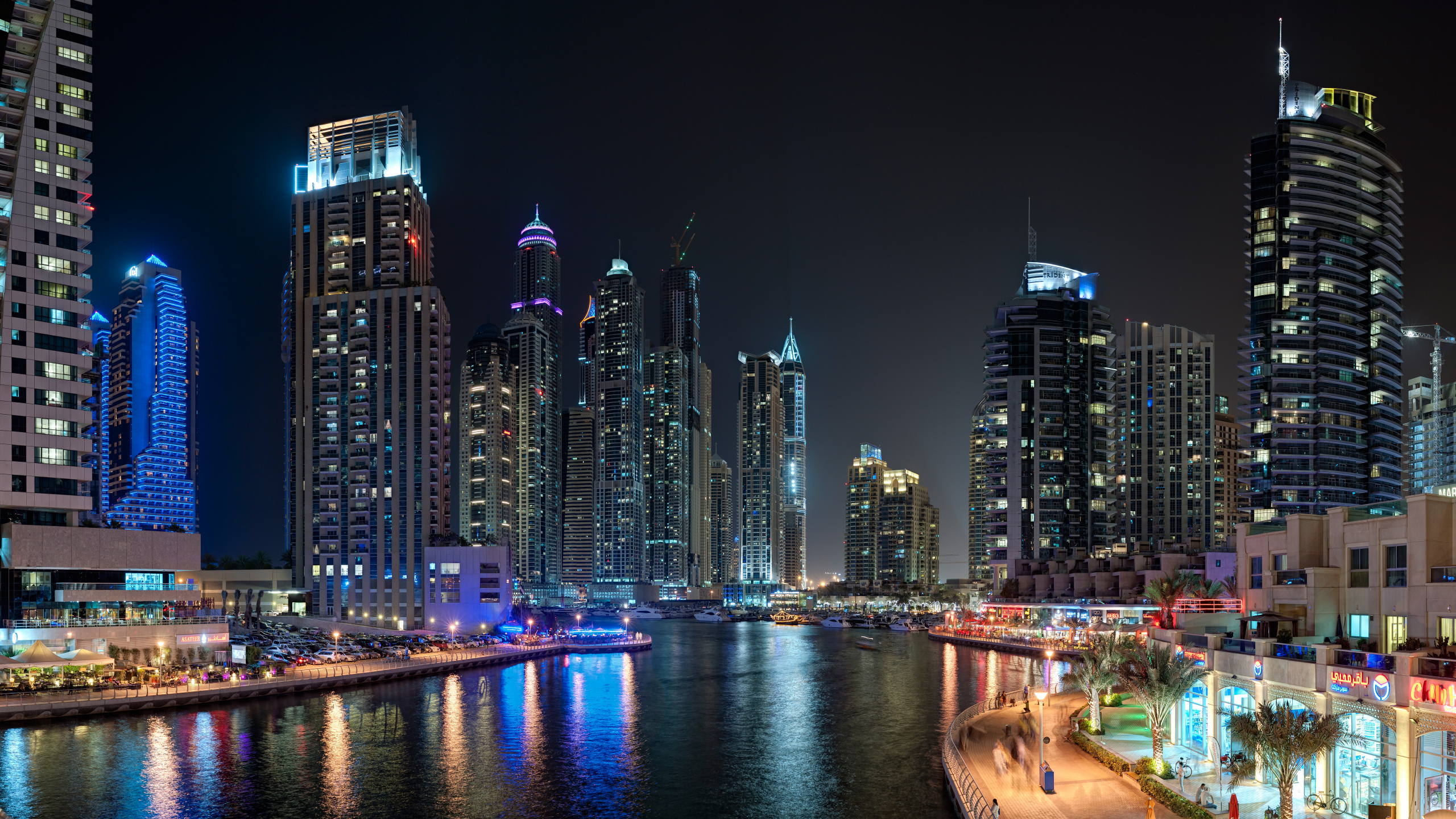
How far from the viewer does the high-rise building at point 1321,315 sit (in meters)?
145

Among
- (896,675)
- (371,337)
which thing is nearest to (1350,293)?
(896,675)

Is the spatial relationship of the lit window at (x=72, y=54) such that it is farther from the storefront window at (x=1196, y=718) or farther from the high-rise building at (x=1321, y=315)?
the high-rise building at (x=1321, y=315)

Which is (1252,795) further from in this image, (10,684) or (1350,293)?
(1350,293)

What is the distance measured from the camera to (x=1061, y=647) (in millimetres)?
138625

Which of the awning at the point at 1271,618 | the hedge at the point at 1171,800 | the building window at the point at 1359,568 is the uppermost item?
the building window at the point at 1359,568

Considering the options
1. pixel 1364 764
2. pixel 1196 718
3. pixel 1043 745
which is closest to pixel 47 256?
pixel 1043 745

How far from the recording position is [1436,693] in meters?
28.8

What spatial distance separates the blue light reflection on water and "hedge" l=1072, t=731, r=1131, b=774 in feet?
23.8

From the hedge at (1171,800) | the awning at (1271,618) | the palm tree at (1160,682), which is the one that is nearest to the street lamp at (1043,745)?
the hedge at (1171,800)

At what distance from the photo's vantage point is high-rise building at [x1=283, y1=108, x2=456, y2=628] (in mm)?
152750

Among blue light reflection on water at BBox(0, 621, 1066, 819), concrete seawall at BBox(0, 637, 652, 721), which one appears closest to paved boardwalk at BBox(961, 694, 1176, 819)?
blue light reflection on water at BBox(0, 621, 1066, 819)

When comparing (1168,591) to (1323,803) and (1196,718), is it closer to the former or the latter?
(1196,718)

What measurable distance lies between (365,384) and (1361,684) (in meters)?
147

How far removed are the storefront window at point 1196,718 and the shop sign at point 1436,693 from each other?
1492cm
